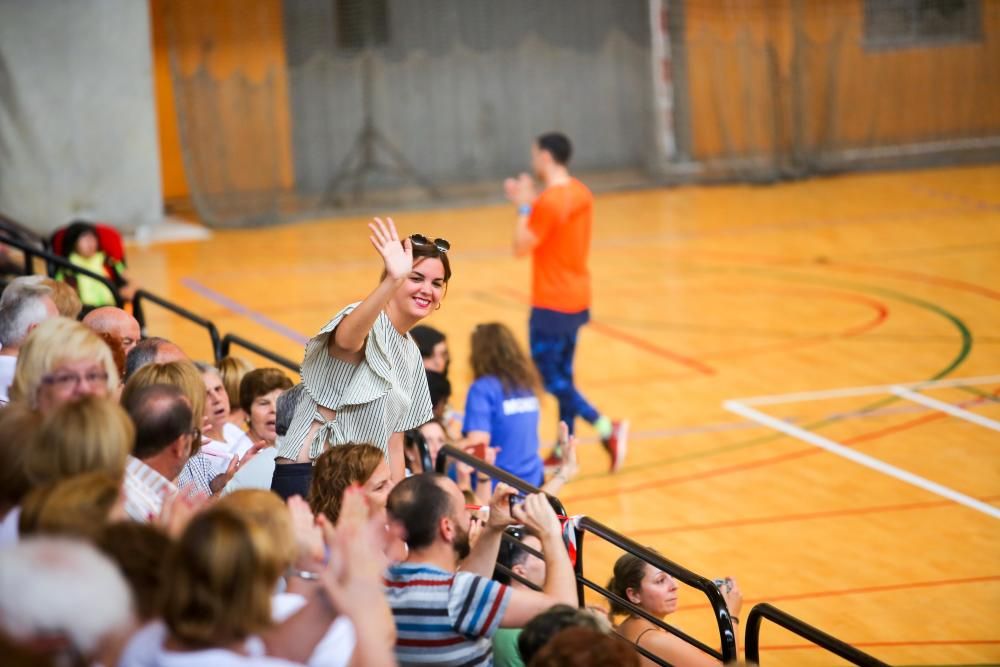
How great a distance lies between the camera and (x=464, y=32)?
21.8 m

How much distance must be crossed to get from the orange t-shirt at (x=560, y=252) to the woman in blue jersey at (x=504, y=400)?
70.2 inches

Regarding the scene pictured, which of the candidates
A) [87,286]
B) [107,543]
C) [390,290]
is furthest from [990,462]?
[107,543]

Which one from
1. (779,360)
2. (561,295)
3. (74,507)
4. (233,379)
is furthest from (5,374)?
(779,360)

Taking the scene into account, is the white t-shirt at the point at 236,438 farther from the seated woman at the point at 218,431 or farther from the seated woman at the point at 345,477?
the seated woman at the point at 345,477

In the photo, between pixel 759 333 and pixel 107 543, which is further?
pixel 759 333

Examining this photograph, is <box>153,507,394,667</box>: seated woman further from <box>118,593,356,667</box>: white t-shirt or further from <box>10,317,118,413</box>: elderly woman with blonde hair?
<box>10,317,118,413</box>: elderly woman with blonde hair

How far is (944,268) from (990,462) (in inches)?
251

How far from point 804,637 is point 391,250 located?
1824 mm

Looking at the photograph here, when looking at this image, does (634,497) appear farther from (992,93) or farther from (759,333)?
(992,93)

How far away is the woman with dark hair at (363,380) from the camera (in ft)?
15.1

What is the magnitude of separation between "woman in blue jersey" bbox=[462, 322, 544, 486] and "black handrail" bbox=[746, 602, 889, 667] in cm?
304

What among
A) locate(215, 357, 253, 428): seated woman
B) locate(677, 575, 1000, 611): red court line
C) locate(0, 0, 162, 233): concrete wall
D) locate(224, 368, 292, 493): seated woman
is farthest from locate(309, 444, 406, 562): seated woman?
locate(0, 0, 162, 233): concrete wall

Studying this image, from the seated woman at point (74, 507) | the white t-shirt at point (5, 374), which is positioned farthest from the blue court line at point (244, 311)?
the seated woman at point (74, 507)

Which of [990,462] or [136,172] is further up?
[136,172]
